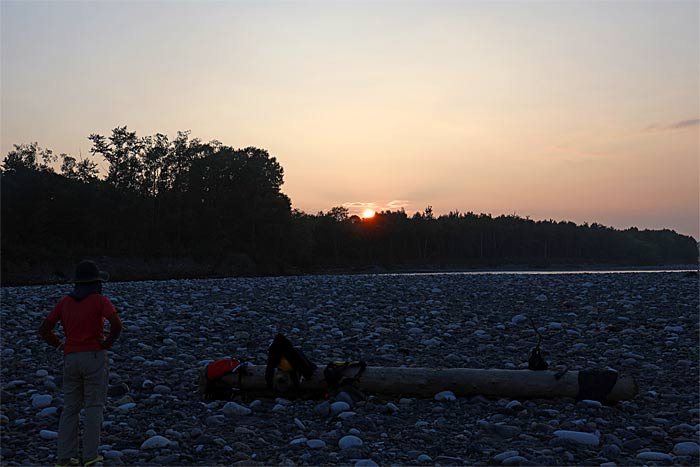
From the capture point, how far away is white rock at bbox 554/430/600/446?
619 centimetres

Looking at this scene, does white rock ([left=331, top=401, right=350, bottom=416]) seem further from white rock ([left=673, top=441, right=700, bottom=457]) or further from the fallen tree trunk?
white rock ([left=673, top=441, right=700, bottom=457])

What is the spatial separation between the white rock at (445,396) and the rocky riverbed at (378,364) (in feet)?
0.10

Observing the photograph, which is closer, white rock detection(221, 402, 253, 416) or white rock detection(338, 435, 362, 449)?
white rock detection(338, 435, 362, 449)

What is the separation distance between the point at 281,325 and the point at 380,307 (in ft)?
10.9

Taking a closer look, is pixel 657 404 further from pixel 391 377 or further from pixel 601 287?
pixel 601 287

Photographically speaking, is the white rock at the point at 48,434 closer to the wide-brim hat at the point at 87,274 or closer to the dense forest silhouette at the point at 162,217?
the wide-brim hat at the point at 87,274

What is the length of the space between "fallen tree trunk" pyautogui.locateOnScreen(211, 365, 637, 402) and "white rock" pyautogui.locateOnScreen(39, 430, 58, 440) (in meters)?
2.16

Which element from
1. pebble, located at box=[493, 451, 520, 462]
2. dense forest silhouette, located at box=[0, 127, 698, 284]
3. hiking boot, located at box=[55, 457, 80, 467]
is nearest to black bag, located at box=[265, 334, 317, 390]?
hiking boot, located at box=[55, 457, 80, 467]

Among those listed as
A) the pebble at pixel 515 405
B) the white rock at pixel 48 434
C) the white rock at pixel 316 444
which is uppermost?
the pebble at pixel 515 405

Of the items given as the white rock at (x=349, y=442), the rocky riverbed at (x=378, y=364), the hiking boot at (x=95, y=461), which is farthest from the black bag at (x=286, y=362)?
the hiking boot at (x=95, y=461)

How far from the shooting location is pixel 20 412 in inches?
299

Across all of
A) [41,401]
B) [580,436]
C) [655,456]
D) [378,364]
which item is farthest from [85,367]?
[655,456]

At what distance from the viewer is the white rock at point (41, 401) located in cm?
775

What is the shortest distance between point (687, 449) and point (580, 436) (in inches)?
38.9
